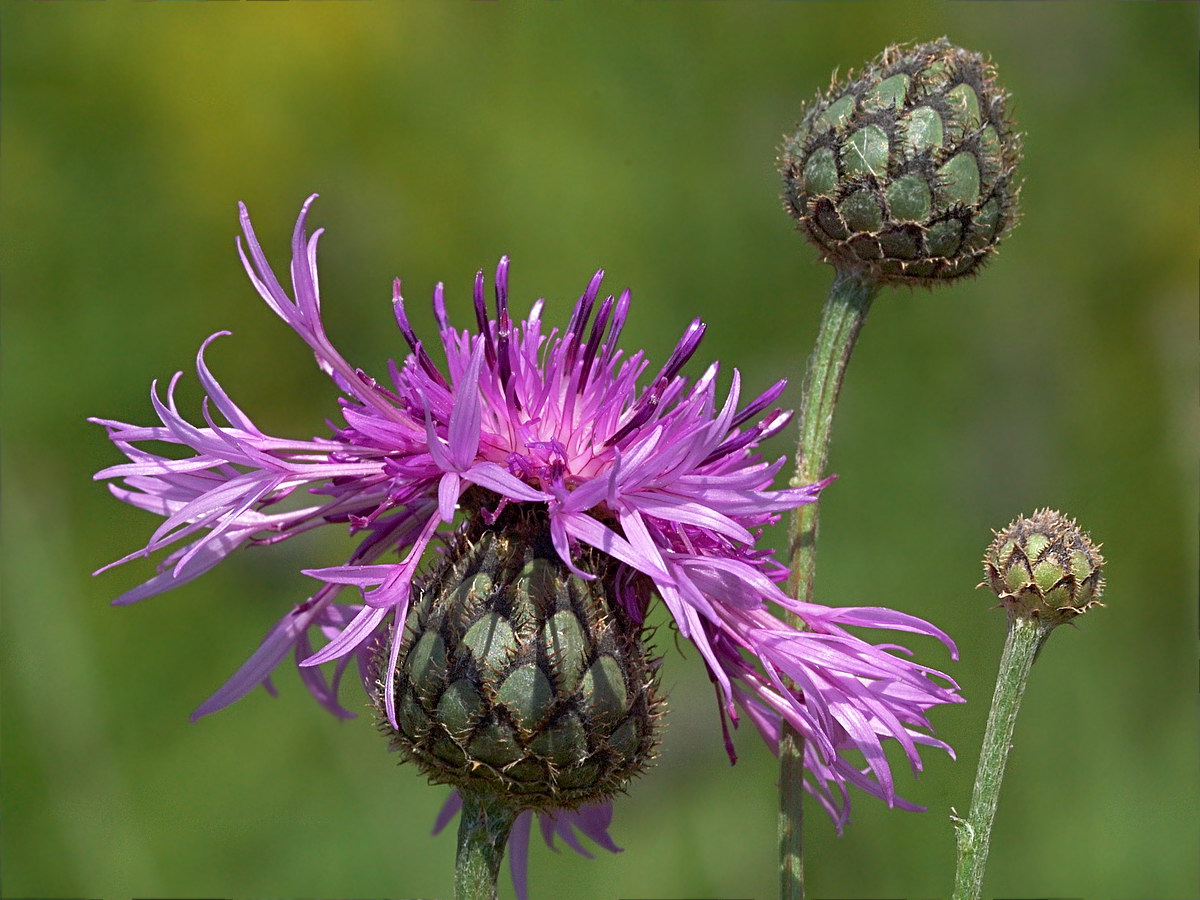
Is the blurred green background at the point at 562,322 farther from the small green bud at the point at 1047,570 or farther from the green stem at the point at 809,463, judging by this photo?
the small green bud at the point at 1047,570

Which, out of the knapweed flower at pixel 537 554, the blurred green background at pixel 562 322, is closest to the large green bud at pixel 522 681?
the knapweed flower at pixel 537 554

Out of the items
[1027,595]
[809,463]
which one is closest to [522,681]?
[809,463]

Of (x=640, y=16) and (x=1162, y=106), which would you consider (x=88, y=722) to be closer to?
(x=640, y=16)

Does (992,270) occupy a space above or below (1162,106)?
below

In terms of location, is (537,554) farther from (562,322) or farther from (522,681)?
(562,322)

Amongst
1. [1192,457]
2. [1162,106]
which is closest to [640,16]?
[1162,106]
